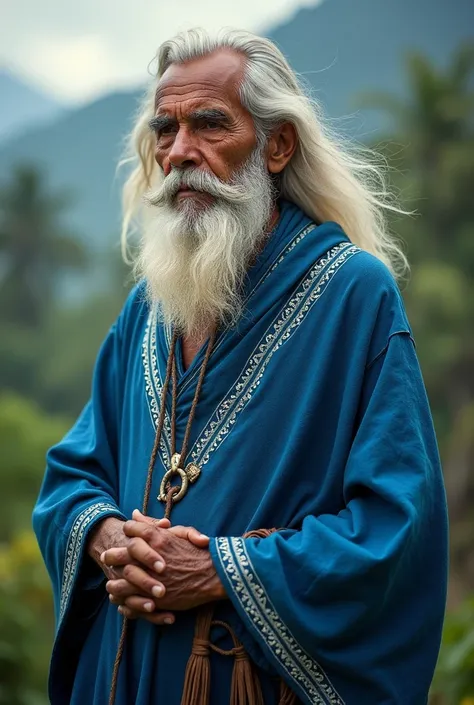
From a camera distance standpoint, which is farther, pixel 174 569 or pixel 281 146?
pixel 281 146

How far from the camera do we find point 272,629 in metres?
2.37

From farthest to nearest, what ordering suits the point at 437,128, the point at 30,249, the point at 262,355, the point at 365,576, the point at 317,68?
the point at 30,249
the point at 317,68
the point at 437,128
the point at 262,355
the point at 365,576

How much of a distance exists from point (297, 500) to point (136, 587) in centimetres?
49

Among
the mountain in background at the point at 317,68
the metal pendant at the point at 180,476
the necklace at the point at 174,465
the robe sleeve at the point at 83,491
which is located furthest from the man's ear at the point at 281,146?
the mountain in background at the point at 317,68

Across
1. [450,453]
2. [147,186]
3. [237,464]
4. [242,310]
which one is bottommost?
[237,464]

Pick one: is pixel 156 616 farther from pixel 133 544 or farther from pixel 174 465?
pixel 174 465

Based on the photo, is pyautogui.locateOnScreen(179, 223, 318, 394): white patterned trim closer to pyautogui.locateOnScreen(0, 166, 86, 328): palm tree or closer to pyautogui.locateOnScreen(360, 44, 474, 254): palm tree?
pyautogui.locateOnScreen(360, 44, 474, 254): palm tree

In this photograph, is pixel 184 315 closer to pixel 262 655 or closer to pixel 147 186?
pixel 147 186

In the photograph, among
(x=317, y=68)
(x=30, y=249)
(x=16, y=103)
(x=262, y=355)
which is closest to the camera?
(x=262, y=355)

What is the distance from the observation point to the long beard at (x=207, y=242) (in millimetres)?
2775

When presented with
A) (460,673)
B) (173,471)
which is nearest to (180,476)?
(173,471)

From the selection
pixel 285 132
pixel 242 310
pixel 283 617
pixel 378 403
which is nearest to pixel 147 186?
pixel 285 132

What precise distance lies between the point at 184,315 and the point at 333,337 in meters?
0.54

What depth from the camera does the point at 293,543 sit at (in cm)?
238
